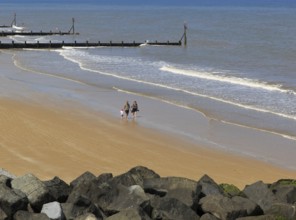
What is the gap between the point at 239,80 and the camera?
39.0 m

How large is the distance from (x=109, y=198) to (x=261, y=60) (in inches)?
1717

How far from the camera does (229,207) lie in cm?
1110

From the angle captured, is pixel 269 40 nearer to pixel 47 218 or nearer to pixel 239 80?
pixel 239 80

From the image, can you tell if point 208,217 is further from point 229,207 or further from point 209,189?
point 209,189

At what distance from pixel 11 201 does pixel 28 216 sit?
0.44 metres

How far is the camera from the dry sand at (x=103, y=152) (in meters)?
18.0

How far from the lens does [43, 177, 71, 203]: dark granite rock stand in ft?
38.2

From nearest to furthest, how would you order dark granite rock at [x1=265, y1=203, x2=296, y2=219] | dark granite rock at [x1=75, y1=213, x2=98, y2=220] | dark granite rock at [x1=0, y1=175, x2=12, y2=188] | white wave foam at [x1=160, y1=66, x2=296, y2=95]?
dark granite rock at [x1=75, y1=213, x2=98, y2=220] → dark granite rock at [x1=265, y1=203, x2=296, y2=219] → dark granite rock at [x1=0, y1=175, x2=12, y2=188] → white wave foam at [x1=160, y1=66, x2=296, y2=95]

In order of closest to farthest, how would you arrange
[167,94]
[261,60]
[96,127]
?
1. [96,127]
2. [167,94]
3. [261,60]

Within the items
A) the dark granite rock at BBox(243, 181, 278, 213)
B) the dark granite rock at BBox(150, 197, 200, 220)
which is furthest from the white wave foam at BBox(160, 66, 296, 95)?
the dark granite rock at BBox(150, 197, 200, 220)

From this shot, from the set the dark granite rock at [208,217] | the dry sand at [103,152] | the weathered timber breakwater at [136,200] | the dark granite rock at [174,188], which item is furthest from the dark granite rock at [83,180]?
the dry sand at [103,152]

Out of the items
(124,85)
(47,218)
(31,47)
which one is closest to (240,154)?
(47,218)

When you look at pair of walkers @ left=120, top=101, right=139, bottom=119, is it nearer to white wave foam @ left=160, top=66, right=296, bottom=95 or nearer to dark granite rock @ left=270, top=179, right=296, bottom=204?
white wave foam @ left=160, top=66, right=296, bottom=95

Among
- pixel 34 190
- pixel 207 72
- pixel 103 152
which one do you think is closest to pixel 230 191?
pixel 34 190
